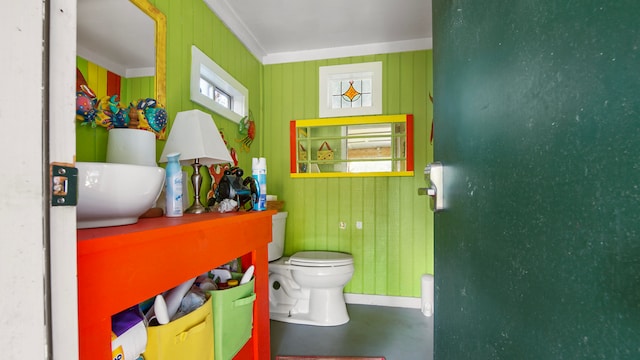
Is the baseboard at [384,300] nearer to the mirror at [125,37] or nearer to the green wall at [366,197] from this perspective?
the green wall at [366,197]

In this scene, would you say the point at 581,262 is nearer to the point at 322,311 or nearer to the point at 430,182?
the point at 430,182

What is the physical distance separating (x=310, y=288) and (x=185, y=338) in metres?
1.40

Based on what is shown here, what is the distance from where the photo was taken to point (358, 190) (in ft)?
8.63

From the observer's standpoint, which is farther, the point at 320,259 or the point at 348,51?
the point at 348,51

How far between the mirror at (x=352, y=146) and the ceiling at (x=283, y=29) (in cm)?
66

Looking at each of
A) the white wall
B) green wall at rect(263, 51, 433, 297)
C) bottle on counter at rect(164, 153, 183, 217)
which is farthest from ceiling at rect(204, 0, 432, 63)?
the white wall

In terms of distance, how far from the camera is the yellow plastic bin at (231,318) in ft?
3.69

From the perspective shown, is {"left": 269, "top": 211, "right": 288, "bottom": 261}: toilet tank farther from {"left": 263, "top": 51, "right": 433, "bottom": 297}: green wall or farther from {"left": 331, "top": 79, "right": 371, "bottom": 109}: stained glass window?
{"left": 331, "top": 79, "right": 371, "bottom": 109}: stained glass window

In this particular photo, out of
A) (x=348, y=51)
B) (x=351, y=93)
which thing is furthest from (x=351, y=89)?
(x=348, y=51)

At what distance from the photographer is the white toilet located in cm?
215

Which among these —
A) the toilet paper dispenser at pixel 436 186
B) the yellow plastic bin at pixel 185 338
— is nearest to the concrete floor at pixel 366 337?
the yellow plastic bin at pixel 185 338

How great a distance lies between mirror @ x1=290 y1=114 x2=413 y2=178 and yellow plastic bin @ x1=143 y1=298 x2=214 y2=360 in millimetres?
1780

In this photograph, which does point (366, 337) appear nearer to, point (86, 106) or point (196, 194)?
point (196, 194)

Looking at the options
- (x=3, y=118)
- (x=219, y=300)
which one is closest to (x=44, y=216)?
(x=3, y=118)
